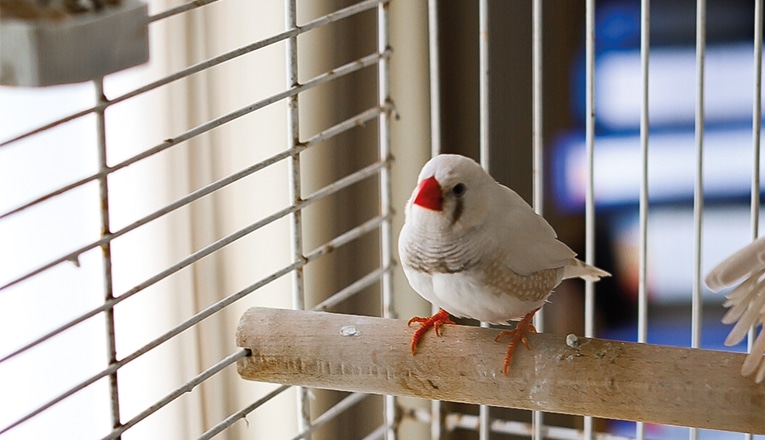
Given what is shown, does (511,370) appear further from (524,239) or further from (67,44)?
(67,44)

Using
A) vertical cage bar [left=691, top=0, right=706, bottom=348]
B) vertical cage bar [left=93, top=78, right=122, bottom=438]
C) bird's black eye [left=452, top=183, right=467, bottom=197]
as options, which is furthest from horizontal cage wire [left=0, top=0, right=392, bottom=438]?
vertical cage bar [left=691, top=0, right=706, bottom=348]

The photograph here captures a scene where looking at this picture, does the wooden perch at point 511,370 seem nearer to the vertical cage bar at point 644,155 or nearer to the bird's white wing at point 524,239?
the bird's white wing at point 524,239

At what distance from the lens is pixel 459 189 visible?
0.89 metres

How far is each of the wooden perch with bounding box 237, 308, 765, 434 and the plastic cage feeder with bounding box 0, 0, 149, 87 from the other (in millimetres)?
404

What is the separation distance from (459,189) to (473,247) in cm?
5

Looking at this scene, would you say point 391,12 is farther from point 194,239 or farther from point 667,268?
point 667,268

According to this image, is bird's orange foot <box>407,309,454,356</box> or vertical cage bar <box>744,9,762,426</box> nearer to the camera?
bird's orange foot <box>407,309,454,356</box>

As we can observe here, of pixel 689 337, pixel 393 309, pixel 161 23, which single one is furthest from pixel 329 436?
pixel 161 23

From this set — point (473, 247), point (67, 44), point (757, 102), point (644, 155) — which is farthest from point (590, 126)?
point (67, 44)

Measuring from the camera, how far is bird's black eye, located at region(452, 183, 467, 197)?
34.8 inches

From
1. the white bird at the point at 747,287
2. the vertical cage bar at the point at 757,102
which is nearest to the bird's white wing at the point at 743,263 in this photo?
the white bird at the point at 747,287

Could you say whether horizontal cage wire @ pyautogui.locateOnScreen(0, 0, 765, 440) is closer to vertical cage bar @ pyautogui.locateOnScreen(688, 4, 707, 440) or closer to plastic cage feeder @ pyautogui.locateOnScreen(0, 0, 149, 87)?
vertical cage bar @ pyautogui.locateOnScreen(688, 4, 707, 440)

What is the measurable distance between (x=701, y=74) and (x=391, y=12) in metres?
0.49

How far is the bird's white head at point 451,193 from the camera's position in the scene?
0.87 metres
